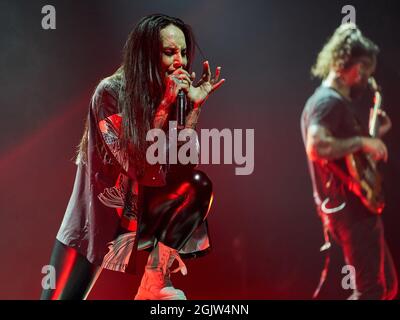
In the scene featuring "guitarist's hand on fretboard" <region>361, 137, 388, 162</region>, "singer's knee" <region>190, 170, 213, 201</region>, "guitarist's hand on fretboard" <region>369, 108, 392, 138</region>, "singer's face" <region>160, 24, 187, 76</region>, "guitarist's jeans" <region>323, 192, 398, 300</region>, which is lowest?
"guitarist's jeans" <region>323, 192, 398, 300</region>

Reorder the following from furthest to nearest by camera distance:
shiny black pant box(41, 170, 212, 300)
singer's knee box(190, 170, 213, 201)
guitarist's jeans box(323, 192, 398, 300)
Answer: guitarist's jeans box(323, 192, 398, 300) < singer's knee box(190, 170, 213, 201) < shiny black pant box(41, 170, 212, 300)

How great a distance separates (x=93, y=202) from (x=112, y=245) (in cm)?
22

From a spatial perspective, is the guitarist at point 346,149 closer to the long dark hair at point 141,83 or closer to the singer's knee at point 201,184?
the singer's knee at point 201,184

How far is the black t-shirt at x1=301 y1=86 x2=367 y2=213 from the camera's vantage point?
2.95m

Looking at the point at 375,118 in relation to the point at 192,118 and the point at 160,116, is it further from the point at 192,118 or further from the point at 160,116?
the point at 160,116

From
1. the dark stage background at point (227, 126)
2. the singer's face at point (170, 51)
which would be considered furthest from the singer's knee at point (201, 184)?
the singer's face at point (170, 51)

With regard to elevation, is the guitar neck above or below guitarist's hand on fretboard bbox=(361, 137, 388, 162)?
above

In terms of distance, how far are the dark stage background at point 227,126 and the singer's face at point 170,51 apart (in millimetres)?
197

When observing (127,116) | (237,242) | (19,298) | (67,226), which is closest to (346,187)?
(237,242)

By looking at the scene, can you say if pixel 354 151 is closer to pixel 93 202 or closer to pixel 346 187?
pixel 346 187

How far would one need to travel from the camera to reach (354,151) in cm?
295

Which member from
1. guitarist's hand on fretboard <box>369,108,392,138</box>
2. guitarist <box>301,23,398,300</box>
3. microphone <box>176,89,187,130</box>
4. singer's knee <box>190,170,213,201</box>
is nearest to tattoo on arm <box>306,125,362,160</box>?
guitarist <box>301,23,398,300</box>

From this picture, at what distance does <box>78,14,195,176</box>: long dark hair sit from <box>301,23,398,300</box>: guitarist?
755mm

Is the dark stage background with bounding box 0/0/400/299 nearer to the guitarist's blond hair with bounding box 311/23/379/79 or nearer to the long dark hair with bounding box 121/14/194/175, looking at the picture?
the guitarist's blond hair with bounding box 311/23/379/79
